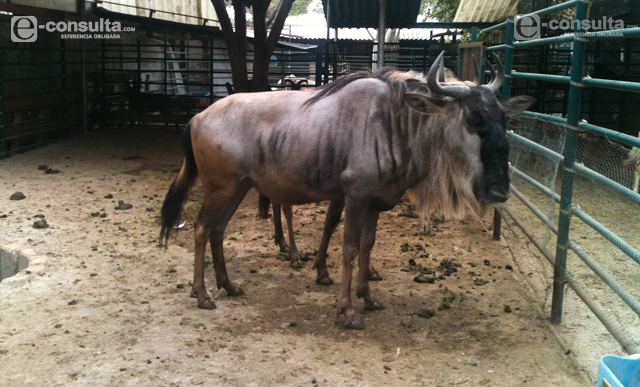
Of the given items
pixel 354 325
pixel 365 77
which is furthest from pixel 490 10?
pixel 354 325

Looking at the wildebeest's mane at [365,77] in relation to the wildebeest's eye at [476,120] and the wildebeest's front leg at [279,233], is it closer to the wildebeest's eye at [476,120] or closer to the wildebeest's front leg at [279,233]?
the wildebeest's eye at [476,120]

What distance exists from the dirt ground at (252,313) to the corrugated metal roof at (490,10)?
4.85 metres

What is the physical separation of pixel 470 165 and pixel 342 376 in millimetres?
1616

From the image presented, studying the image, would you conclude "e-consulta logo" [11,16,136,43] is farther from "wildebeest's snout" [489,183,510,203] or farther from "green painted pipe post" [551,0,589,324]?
"green painted pipe post" [551,0,589,324]

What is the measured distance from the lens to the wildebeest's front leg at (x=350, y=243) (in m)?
4.27

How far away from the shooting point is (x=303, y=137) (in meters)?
4.47

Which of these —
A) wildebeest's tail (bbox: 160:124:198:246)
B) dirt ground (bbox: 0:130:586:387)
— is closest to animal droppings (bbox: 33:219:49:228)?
dirt ground (bbox: 0:130:586:387)

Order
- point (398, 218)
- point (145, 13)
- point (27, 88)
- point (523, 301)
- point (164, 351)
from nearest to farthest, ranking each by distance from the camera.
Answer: point (164, 351) → point (523, 301) → point (398, 218) → point (27, 88) → point (145, 13)

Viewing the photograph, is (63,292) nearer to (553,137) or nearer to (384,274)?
(384,274)

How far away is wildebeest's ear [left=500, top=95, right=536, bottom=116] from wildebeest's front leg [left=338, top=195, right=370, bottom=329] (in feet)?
3.83

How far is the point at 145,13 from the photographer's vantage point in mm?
16219

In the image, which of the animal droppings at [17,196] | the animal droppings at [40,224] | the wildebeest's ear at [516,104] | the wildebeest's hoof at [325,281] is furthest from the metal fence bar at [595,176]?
the animal droppings at [17,196]

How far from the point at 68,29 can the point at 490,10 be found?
783 centimetres

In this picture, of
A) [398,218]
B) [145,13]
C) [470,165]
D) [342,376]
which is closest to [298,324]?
[342,376]
